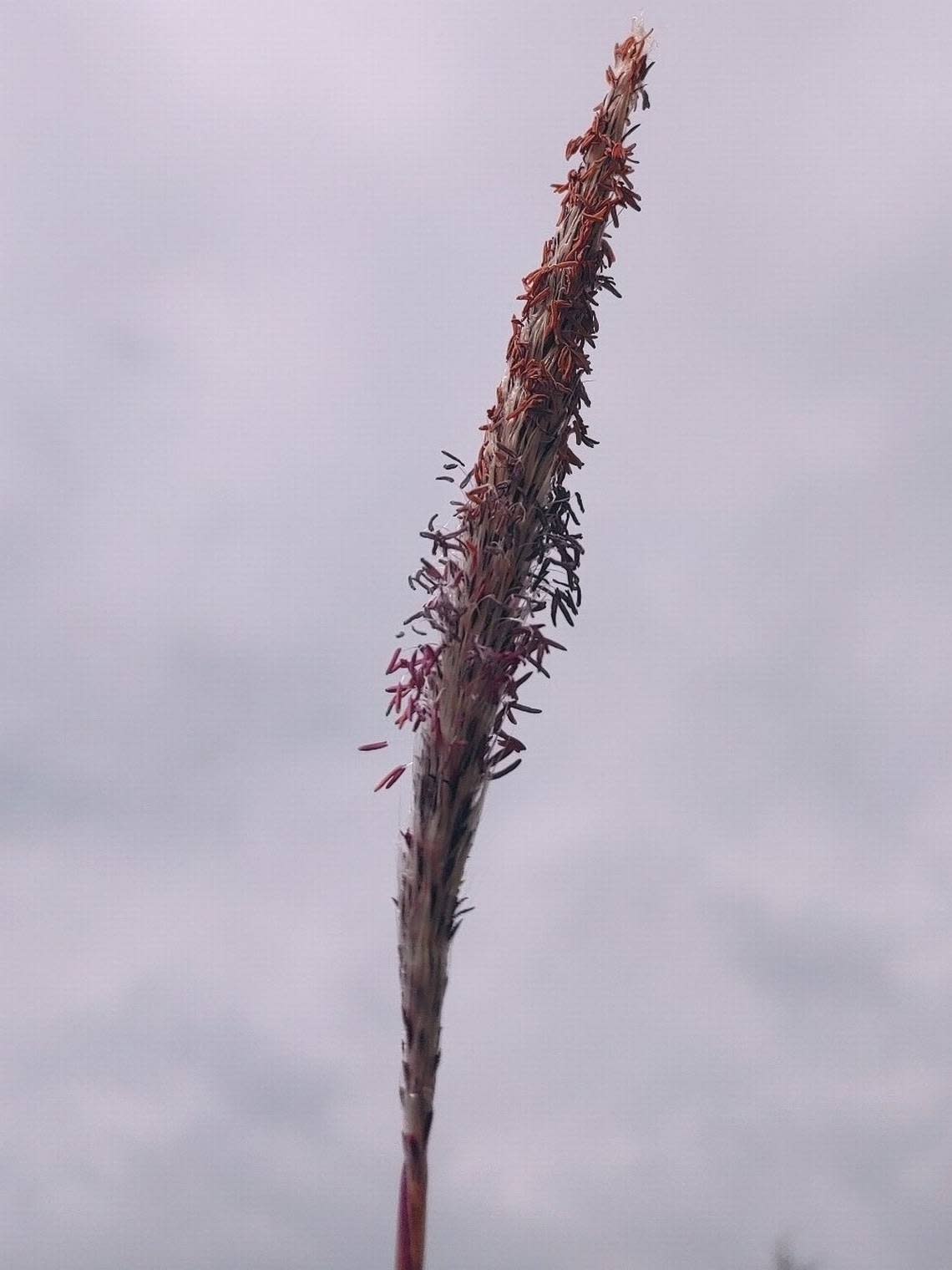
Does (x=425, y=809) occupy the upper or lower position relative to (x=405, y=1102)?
upper

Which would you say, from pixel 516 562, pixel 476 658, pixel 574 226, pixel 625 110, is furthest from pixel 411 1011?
pixel 625 110

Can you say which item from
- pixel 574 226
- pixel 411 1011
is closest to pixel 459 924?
pixel 411 1011

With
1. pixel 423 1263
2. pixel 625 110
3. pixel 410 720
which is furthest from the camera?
pixel 625 110

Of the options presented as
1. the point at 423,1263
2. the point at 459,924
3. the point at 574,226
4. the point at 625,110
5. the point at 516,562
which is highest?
the point at 625,110

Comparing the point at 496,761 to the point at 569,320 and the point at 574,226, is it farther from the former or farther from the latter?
the point at 574,226

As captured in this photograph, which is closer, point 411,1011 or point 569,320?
point 411,1011

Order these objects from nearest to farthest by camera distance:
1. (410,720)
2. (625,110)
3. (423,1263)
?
1. (423,1263)
2. (410,720)
3. (625,110)
